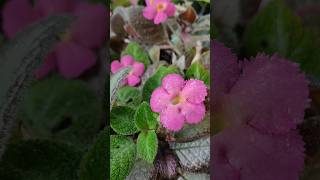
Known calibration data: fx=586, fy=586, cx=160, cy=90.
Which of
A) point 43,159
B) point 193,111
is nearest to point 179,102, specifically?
point 193,111

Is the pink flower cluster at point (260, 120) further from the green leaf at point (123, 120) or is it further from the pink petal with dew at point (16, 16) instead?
the pink petal with dew at point (16, 16)

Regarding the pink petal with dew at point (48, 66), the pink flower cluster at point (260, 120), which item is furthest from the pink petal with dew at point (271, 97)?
the pink petal with dew at point (48, 66)

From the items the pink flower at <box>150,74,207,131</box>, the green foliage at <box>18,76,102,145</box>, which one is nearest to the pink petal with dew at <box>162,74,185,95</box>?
the pink flower at <box>150,74,207,131</box>

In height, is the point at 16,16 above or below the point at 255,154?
above

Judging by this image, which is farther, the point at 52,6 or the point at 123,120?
the point at 52,6

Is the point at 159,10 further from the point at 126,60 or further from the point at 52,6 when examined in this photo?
the point at 52,6
